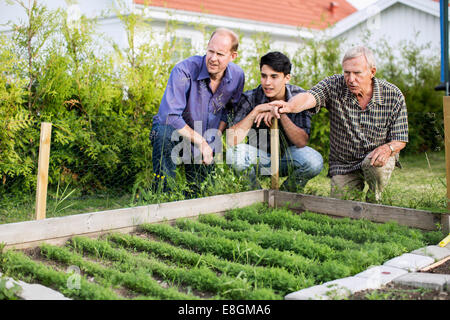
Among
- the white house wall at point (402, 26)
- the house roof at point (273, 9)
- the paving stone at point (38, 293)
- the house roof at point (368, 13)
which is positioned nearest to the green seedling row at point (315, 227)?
the paving stone at point (38, 293)

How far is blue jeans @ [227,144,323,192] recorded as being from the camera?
4.73 metres

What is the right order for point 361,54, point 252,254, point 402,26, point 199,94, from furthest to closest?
point 402,26, point 199,94, point 361,54, point 252,254

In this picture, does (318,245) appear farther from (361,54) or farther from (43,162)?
(43,162)

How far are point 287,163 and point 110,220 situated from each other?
184 cm

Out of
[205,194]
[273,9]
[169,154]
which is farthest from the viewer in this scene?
[273,9]

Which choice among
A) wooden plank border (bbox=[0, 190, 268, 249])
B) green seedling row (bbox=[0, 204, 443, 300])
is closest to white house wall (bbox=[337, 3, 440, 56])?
wooden plank border (bbox=[0, 190, 268, 249])

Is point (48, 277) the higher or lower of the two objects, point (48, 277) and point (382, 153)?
the lower

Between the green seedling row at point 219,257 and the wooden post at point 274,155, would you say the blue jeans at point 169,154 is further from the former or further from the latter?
the green seedling row at point 219,257

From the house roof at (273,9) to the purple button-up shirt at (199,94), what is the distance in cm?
572

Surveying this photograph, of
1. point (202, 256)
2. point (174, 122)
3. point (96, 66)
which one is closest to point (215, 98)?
point (174, 122)

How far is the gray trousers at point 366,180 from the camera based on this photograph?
4.32 meters

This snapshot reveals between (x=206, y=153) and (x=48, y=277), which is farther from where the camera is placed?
(x=206, y=153)

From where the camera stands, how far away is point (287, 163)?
4.77m

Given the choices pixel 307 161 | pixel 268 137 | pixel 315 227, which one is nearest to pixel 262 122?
pixel 268 137
